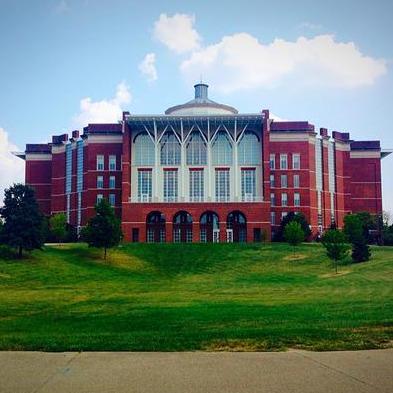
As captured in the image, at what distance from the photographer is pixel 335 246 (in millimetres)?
42719

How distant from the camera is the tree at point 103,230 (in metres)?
49.2

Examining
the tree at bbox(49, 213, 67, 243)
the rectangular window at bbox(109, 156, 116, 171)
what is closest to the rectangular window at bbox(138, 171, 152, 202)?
the rectangular window at bbox(109, 156, 116, 171)

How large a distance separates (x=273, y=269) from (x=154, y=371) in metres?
39.1

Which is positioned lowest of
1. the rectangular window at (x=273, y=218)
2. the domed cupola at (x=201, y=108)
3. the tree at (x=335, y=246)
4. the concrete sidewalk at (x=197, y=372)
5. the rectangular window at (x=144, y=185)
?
the concrete sidewalk at (x=197, y=372)

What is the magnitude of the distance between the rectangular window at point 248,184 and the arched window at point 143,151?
12.5 metres

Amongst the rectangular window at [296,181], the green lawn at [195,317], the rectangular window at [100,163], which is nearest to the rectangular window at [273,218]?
the rectangular window at [296,181]

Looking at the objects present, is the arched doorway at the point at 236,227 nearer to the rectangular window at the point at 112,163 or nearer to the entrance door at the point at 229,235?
the entrance door at the point at 229,235

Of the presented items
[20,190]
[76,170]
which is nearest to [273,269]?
[20,190]

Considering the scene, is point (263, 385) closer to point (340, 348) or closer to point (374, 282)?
point (340, 348)

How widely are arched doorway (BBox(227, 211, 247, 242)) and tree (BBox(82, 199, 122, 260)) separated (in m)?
25.0

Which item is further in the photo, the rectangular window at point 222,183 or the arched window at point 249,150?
the arched window at point 249,150

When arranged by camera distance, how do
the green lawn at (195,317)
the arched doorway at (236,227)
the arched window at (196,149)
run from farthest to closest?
the arched window at (196,149), the arched doorway at (236,227), the green lawn at (195,317)

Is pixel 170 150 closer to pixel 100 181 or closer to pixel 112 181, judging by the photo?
pixel 112 181

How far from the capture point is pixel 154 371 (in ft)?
28.0
